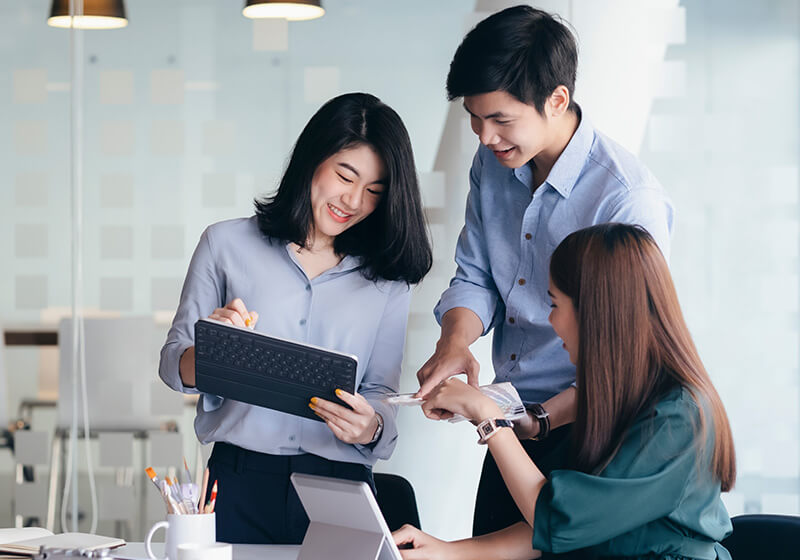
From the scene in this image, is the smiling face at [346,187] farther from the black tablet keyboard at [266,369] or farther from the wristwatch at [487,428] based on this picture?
the wristwatch at [487,428]

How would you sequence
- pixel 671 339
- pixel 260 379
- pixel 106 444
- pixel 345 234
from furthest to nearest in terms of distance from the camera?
pixel 106 444
pixel 345 234
pixel 260 379
pixel 671 339

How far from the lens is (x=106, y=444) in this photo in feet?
11.8

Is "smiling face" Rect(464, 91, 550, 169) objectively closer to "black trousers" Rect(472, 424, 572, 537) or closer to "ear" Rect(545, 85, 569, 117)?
"ear" Rect(545, 85, 569, 117)

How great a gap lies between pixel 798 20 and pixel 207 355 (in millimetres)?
2690

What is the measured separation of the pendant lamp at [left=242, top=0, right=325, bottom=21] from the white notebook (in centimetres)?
222

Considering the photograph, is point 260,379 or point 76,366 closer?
point 260,379

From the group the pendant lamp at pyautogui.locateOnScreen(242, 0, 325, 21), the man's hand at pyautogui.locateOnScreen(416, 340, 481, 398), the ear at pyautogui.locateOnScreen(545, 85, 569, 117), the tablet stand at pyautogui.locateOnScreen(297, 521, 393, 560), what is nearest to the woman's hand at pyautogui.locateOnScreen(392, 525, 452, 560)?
the tablet stand at pyautogui.locateOnScreen(297, 521, 393, 560)

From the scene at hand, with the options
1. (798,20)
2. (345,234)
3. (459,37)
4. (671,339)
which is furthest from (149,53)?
(671,339)

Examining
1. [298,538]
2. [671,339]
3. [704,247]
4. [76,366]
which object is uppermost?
[671,339]

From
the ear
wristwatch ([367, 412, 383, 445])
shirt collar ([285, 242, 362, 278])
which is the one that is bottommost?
wristwatch ([367, 412, 383, 445])

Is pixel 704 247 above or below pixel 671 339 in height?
below

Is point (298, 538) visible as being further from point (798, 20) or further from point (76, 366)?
point (798, 20)

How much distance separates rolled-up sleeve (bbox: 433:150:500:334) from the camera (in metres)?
2.13

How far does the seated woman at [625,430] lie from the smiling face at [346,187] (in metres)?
0.53
